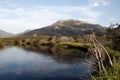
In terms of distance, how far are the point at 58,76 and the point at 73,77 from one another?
284cm

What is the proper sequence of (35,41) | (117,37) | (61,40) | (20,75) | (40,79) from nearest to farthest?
(40,79) → (20,75) → (117,37) → (61,40) → (35,41)

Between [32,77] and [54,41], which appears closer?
[32,77]

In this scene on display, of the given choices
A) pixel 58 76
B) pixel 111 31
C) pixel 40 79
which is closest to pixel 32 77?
pixel 40 79

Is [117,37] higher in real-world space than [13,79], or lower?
higher

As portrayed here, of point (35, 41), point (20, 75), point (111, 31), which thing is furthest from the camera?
point (35, 41)

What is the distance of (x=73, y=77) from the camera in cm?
3766

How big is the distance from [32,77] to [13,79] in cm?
354

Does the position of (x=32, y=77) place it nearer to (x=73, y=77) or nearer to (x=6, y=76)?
(x=6, y=76)

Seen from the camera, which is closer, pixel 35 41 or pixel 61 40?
pixel 61 40

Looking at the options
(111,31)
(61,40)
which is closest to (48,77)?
(111,31)

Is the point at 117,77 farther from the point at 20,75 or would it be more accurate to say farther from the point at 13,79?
the point at 20,75

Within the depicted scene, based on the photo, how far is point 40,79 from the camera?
120 feet

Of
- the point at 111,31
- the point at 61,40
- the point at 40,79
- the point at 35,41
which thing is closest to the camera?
the point at 40,79

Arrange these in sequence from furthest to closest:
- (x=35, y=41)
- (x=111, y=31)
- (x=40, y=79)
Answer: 1. (x=35, y=41)
2. (x=111, y=31)
3. (x=40, y=79)
